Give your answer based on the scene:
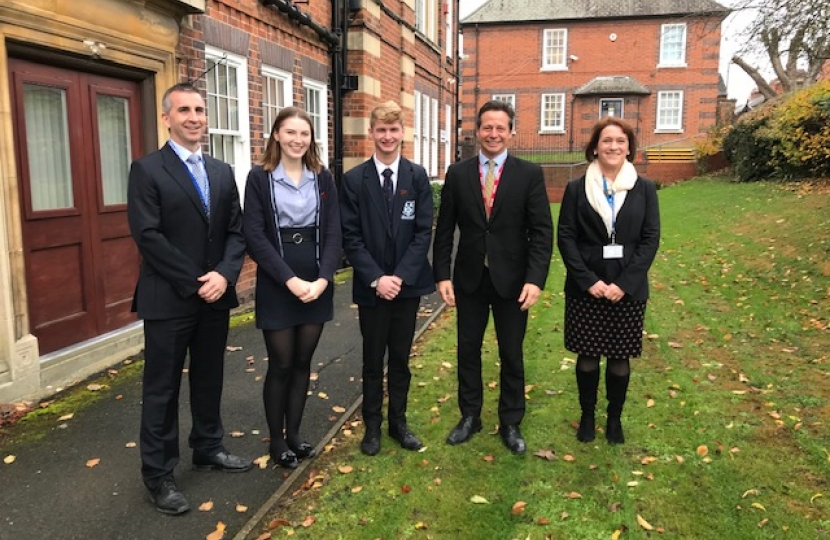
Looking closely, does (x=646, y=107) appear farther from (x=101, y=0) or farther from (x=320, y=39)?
(x=101, y=0)

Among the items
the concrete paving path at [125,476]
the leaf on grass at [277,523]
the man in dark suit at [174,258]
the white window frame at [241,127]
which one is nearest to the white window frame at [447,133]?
the white window frame at [241,127]

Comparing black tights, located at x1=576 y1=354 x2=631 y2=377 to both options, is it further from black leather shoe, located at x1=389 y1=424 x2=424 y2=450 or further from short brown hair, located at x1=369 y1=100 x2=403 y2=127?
short brown hair, located at x1=369 y1=100 x2=403 y2=127

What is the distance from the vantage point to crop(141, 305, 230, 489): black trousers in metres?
3.54

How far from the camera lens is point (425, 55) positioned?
53.6 ft

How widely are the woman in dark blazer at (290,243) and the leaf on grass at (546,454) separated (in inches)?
62.3

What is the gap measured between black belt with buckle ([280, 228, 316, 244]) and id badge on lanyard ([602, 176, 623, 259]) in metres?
1.81

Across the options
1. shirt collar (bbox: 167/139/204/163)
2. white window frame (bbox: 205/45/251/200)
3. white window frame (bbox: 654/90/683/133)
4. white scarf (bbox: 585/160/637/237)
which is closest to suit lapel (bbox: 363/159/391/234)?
shirt collar (bbox: 167/139/204/163)

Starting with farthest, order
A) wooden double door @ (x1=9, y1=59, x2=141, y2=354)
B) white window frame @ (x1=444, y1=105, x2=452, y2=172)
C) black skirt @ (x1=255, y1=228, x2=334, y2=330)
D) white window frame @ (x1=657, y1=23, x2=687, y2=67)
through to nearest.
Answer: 1. white window frame @ (x1=657, y1=23, x2=687, y2=67)
2. white window frame @ (x1=444, y1=105, x2=452, y2=172)
3. wooden double door @ (x1=9, y1=59, x2=141, y2=354)
4. black skirt @ (x1=255, y1=228, x2=334, y2=330)

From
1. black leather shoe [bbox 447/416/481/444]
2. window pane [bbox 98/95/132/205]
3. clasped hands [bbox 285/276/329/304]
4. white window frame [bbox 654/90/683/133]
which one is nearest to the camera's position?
clasped hands [bbox 285/276/329/304]

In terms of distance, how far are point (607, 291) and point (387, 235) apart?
138cm

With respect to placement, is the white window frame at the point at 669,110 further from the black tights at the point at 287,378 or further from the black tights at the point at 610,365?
the black tights at the point at 287,378

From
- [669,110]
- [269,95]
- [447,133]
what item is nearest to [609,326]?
[269,95]

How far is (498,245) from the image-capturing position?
4098mm

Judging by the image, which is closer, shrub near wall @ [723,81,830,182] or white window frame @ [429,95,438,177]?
shrub near wall @ [723,81,830,182]
